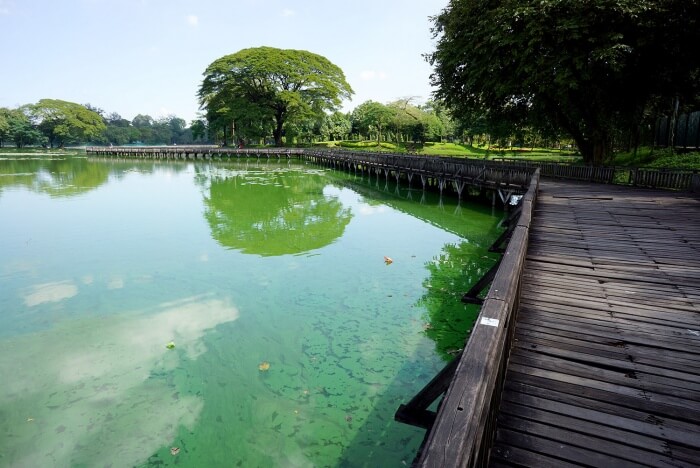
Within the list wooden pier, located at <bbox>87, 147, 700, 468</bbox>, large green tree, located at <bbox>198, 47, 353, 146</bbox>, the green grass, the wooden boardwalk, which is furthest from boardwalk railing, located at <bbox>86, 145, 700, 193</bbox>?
large green tree, located at <bbox>198, 47, 353, 146</bbox>

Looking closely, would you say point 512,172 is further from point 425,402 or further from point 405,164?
point 425,402

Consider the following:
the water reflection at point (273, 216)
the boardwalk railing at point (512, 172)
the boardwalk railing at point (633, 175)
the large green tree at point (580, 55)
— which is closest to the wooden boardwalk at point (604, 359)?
A: the water reflection at point (273, 216)

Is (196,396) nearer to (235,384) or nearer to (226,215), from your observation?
(235,384)

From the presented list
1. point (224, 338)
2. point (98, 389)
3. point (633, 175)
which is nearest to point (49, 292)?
point (98, 389)

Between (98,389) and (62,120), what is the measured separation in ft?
339

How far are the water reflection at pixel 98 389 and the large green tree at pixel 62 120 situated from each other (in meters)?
97.3

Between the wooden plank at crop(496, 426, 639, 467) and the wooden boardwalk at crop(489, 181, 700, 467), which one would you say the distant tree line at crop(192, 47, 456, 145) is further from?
the wooden plank at crop(496, 426, 639, 467)

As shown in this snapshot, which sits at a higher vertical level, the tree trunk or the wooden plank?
the tree trunk

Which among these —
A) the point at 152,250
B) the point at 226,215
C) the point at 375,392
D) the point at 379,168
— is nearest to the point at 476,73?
the point at 379,168

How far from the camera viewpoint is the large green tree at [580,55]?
56.1ft

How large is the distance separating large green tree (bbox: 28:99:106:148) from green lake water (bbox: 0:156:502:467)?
287 feet

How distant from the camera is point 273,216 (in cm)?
1838

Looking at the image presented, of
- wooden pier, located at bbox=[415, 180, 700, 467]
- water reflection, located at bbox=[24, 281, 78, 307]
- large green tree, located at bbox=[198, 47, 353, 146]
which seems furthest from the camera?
large green tree, located at bbox=[198, 47, 353, 146]

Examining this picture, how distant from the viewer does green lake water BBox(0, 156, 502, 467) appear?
15.5 ft
